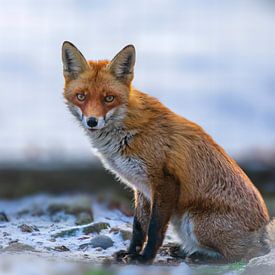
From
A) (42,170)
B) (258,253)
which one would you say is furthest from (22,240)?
(42,170)

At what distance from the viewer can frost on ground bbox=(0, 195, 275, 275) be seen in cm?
811

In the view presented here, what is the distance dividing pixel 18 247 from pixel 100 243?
3.17ft

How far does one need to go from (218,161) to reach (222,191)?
33 centimetres

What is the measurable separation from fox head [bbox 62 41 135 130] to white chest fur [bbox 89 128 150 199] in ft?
0.67

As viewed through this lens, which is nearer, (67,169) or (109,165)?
(109,165)

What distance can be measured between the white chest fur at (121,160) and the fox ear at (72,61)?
70cm

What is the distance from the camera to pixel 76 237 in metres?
9.55

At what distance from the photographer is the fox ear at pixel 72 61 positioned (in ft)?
28.1

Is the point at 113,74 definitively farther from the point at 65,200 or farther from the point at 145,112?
the point at 65,200

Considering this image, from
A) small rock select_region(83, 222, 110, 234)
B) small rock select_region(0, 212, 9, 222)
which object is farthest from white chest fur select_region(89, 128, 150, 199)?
small rock select_region(0, 212, 9, 222)

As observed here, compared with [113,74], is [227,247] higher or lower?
lower

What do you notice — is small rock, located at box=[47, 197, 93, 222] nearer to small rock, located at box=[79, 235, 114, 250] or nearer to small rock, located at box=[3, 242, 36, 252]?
small rock, located at box=[79, 235, 114, 250]

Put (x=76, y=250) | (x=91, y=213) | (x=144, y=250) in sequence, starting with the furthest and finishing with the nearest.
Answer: (x=91, y=213)
(x=76, y=250)
(x=144, y=250)

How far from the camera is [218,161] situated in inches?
339
